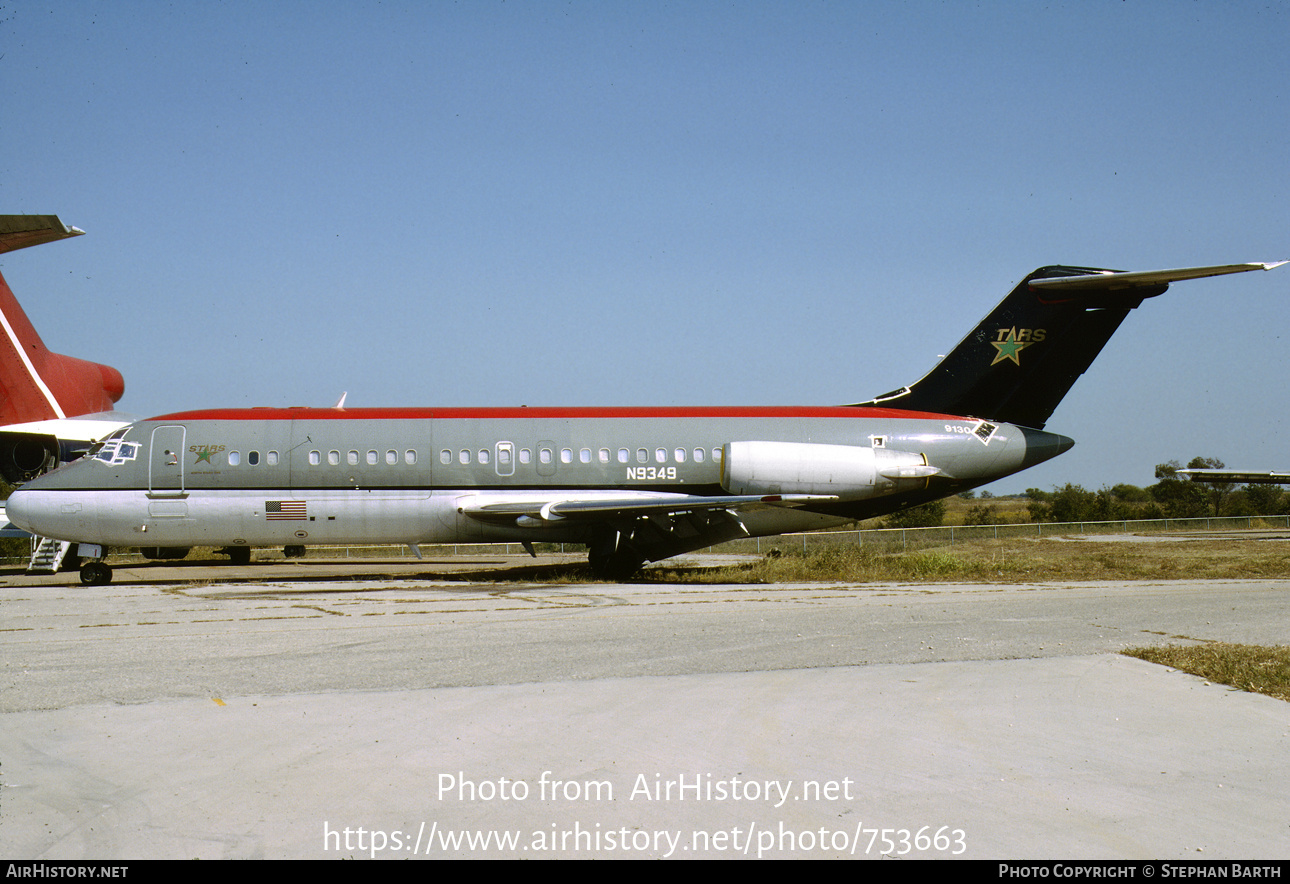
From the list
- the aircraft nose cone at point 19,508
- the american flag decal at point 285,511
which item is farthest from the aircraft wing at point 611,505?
the aircraft nose cone at point 19,508

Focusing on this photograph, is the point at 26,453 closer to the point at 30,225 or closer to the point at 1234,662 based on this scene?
the point at 30,225

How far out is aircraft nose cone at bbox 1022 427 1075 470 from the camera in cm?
2341

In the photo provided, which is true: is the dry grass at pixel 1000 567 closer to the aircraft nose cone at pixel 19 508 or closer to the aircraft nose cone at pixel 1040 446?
the aircraft nose cone at pixel 1040 446

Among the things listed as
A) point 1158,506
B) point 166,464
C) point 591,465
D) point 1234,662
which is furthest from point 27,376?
point 1158,506

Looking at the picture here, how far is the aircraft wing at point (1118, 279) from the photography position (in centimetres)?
2030

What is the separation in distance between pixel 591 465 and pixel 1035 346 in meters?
10.5

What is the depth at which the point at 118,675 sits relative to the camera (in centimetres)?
919

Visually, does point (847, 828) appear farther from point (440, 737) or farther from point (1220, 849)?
point (440, 737)

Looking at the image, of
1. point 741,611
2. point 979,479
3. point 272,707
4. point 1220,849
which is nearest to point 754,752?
point 1220,849

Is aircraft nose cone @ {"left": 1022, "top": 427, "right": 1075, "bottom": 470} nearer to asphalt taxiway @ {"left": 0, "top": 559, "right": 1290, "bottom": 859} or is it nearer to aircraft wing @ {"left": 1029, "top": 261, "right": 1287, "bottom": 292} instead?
aircraft wing @ {"left": 1029, "top": 261, "right": 1287, "bottom": 292}

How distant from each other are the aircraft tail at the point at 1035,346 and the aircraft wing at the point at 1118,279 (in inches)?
0.9

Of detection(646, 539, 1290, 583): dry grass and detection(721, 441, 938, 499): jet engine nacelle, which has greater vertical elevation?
detection(721, 441, 938, 499): jet engine nacelle

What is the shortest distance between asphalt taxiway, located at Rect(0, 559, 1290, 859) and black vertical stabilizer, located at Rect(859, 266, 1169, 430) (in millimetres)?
11074

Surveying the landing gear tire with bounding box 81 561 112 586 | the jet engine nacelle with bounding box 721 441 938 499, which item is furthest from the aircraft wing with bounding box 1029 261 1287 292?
the landing gear tire with bounding box 81 561 112 586
